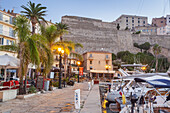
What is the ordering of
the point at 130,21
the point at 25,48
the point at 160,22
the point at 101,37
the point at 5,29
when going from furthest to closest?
the point at 130,21, the point at 160,22, the point at 101,37, the point at 5,29, the point at 25,48

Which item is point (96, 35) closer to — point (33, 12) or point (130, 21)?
point (130, 21)

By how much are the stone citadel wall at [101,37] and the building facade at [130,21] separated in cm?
3568

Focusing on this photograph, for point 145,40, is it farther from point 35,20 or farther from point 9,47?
point 9,47

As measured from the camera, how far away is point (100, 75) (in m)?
55.6

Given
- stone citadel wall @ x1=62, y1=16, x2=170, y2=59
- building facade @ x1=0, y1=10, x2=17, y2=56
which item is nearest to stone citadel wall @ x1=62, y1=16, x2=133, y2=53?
stone citadel wall @ x1=62, y1=16, x2=170, y2=59

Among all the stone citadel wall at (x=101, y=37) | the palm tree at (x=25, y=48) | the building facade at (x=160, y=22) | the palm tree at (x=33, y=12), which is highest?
the building facade at (x=160, y=22)

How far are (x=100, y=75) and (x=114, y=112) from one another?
46.9 m

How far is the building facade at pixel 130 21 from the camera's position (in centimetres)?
13462

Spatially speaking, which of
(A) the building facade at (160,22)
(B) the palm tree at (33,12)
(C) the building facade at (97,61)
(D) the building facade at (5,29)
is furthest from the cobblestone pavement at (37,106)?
(A) the building facade at (160,22)

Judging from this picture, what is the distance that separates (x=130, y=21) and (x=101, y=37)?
53790mm

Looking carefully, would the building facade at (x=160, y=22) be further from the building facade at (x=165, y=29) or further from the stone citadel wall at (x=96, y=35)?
the stone citadel wall at (x=96, y=35)

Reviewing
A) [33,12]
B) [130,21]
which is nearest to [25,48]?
[33,12]

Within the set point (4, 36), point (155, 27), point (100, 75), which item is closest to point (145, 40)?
point (155, 27)

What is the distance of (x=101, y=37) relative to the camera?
94438mm
